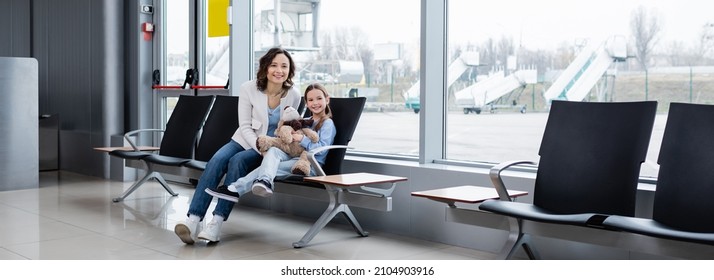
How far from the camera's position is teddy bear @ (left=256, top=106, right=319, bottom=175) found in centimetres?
449

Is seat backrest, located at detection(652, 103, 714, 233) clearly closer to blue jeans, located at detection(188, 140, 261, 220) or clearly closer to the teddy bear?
the teddy bear

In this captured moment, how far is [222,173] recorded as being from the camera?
4562mm

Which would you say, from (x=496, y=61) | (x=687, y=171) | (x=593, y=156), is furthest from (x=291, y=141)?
(x=687, y=171)

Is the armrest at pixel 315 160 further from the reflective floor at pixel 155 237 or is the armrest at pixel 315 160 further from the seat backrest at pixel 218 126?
the seat backrest at pixel 218 126

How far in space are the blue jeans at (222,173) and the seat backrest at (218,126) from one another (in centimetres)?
98

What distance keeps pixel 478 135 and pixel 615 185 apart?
141cm

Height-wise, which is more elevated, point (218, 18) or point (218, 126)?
point (218, 18)

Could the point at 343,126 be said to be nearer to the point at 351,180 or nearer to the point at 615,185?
the point at 351,180

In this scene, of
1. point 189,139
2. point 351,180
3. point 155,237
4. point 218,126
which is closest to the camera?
point 351,180

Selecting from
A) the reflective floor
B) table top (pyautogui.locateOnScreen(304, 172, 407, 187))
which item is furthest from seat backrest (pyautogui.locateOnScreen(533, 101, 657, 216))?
table top (pyautogui.locateOnScreen(304, 172, 407, 187))

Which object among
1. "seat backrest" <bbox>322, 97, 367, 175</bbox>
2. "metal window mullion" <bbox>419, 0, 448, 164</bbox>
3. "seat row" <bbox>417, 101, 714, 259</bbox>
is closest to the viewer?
"seat row" <bbox>417, 101, 714, 259</bbox>

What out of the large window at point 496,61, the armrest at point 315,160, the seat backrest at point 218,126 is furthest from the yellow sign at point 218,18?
the armrest at point 315,160

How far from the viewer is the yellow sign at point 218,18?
272 inches
